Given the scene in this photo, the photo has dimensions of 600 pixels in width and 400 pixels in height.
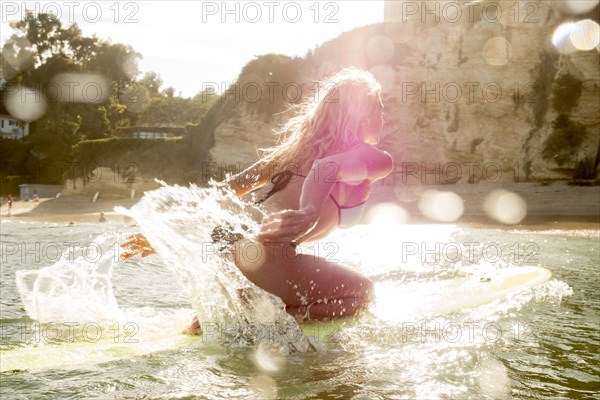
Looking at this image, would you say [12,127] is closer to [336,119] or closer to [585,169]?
[585,169]

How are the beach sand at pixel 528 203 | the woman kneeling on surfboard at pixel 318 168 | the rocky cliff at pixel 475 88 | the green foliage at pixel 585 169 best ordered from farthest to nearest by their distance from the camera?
1. the rocky cliff at pixel 475 88
2. the green foliage at pixel 585 169
3. the beach sand at pixel 528 203
4. the woman kneeling on surfboard at pixel 318 168

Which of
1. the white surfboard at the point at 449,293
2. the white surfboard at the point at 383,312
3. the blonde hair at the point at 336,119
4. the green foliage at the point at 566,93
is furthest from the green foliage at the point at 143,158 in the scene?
the blonde hair at the point at 336,119

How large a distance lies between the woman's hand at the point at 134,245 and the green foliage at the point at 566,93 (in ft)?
84.7

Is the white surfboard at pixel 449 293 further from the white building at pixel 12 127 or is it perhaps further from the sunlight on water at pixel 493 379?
the white building at pixel 12 127

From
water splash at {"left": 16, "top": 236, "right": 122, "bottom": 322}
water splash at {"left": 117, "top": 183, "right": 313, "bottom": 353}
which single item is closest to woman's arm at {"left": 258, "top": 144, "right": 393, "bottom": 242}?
water splash at {"left": 117, "top": 183, "right": 313, "bottom": 353}

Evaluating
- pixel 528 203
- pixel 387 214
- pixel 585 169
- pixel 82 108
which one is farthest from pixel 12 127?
pixel 585 169

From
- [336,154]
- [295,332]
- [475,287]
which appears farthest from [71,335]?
[475,287]

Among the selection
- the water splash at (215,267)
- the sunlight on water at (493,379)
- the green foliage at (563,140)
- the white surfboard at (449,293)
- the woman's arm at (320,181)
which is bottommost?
the sunlight on water at (493,379)

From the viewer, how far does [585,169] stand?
2408 cm

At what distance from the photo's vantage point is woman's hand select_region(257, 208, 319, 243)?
10.7 ft

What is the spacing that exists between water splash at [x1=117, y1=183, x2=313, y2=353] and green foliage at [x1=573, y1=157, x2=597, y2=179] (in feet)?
78.0

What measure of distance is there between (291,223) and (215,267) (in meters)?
0.84

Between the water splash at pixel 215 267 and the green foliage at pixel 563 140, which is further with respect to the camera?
the green foliage at pixel 563 140

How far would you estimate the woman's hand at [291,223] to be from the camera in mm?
3248
